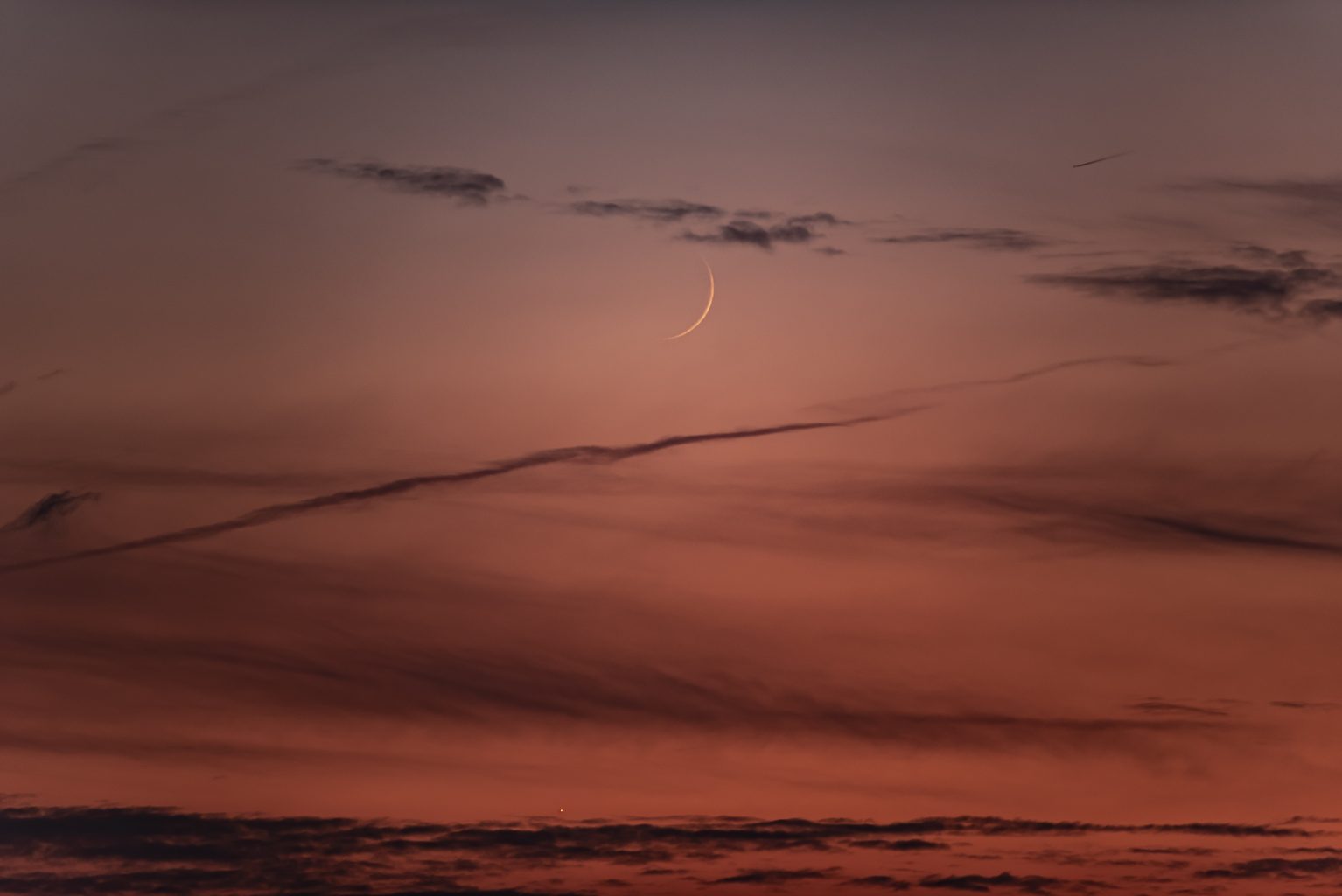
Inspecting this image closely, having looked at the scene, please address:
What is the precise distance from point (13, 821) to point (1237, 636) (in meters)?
4.70

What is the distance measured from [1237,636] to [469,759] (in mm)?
2962

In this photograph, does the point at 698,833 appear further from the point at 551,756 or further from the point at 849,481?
the point at 849,481

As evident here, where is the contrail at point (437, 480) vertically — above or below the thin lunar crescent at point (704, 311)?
below

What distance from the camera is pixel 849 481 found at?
5332mm

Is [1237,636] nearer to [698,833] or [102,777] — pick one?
[698,833]

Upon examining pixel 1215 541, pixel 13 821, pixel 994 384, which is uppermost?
pixel 994 384

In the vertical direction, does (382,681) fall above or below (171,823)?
above

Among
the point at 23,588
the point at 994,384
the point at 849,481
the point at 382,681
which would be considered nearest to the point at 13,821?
the point at 23,588

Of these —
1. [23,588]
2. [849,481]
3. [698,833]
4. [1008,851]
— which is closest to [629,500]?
[849,481]

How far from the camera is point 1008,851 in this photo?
17.2ft

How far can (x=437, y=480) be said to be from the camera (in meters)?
5.37

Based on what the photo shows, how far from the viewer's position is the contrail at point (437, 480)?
17.5 ft

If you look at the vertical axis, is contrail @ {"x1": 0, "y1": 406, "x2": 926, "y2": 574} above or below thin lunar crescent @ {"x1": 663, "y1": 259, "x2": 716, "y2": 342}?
below

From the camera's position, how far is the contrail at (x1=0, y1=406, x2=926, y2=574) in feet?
17.5
